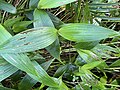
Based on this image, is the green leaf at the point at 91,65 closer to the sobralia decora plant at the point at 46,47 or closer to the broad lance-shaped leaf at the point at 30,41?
the sobralia decora plant at the point at 46,47

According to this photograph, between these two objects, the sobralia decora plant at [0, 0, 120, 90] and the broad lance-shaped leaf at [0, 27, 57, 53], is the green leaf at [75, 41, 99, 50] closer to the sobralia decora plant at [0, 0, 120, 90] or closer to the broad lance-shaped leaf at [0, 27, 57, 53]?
the sobralia decora plant at [0, 0, 120, 90]

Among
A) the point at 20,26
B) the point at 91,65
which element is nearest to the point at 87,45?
the point at 91,65

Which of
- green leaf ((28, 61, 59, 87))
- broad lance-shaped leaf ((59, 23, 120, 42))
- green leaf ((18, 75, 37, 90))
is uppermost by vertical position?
broad lance-shaped leaf ((59, 23, 120, 42))

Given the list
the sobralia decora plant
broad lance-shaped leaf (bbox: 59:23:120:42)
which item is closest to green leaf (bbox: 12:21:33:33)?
the sobralia decora plant

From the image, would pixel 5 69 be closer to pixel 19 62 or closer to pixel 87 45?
pixel 19 62

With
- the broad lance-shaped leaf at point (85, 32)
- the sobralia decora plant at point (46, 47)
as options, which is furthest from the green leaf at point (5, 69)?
the broad lance-shaped leaf at point (85, 32)

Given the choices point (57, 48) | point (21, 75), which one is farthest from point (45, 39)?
point (21, 75)
